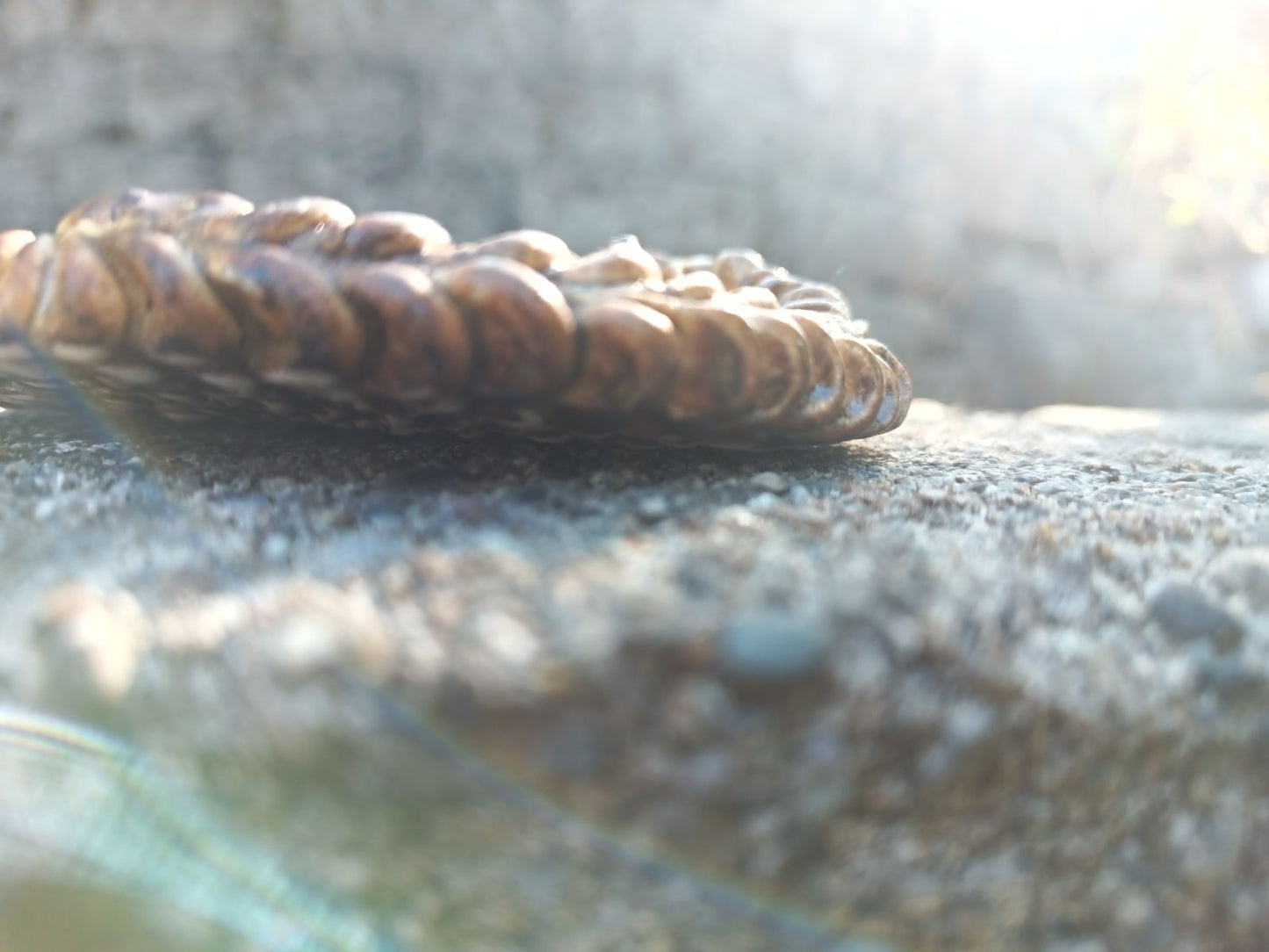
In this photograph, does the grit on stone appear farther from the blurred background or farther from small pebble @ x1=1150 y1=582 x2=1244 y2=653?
the blurred background

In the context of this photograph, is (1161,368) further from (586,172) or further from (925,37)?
(586,172)

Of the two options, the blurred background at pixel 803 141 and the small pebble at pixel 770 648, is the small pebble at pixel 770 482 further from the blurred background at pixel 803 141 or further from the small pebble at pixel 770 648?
the blurred background at pixel 803 141

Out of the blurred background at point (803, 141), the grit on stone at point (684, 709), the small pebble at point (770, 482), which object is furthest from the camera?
the blurred background at point (803, 141)

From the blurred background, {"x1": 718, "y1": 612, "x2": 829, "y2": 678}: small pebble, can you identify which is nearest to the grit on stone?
{"x1": 718, "y1": 612, "x2": 829, "y2": 678}: small pebble

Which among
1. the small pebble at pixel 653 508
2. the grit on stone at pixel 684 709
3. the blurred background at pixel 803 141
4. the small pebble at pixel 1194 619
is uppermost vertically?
the blurred background at pixel 803 141

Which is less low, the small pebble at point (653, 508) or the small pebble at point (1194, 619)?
the small pebble at point (1194, 619)

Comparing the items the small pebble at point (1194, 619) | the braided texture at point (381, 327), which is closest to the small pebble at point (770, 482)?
the braided texture at point (381, 327)

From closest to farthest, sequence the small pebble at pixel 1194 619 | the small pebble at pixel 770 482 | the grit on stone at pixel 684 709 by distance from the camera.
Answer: the grit on stone at pixel 684 709 < the small pebble at pixel 1194 619 < the small pebble at pixel 770 482

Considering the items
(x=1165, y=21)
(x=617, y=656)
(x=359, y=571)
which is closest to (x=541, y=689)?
(x=617, y=656)
